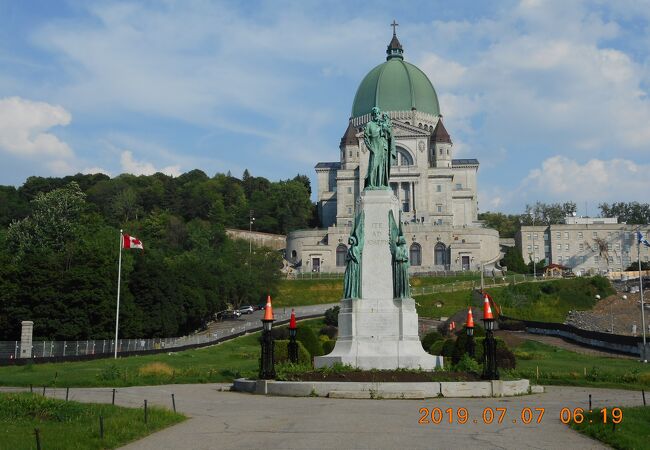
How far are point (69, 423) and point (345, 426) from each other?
571cm

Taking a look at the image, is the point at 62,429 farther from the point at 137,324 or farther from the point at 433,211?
the point at 433,211

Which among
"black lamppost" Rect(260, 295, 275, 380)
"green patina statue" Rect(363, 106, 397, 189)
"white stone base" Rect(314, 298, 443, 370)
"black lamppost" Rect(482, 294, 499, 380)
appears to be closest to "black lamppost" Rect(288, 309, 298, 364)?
"white stone base" Rect(314, 298, 443, 370)

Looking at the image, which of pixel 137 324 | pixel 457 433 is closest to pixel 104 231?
pixel 137 324

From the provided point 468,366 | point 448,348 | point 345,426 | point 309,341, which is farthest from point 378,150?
point 345,426

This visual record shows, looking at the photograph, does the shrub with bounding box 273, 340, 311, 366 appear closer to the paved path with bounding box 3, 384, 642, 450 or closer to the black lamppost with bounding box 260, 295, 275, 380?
the black lamppost with bounding box 260, 295, 275, 380

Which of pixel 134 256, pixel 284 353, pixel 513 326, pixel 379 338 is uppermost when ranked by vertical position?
pixel 134 256

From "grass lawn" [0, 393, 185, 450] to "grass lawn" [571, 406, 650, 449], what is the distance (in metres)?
8.89

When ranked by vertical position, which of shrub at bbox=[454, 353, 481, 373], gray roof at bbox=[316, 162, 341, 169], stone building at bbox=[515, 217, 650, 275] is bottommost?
shrub at bbox=[454, 353, 481, 373]

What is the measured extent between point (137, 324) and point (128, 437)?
44768 millimetres

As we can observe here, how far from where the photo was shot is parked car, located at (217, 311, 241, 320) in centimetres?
7799

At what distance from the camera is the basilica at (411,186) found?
340 ft

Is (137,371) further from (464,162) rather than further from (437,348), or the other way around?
(464,162)

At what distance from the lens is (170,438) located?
601 inches

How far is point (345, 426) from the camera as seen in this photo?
1611cm
